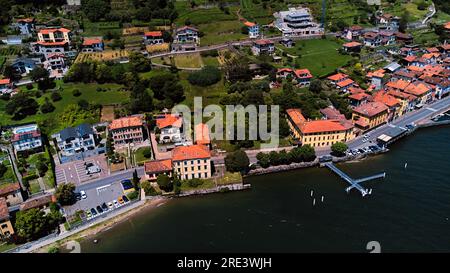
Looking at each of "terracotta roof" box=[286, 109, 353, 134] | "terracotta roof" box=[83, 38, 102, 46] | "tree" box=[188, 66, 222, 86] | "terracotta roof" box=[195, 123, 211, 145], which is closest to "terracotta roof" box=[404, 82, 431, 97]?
"terracotta roof" box=[286, 109, 353, 134]

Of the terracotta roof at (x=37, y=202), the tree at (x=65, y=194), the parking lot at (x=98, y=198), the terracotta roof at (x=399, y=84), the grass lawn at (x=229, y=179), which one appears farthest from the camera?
the terracotta roof at (x=399, y=84)

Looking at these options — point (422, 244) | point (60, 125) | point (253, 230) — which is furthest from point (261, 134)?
point (60, 125)

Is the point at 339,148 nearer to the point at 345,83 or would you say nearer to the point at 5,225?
the point at 345,83

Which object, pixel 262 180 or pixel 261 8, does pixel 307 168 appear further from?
pixel 261 8

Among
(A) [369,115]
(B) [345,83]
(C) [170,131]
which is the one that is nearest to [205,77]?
(C) [170,131]

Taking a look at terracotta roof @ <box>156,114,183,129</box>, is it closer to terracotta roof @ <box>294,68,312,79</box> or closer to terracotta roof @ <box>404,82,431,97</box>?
terracotta roof @ <box>294,68,312,79</box>

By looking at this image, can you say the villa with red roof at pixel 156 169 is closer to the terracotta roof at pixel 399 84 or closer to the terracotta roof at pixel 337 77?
the terracotta roof at pixel 337 77

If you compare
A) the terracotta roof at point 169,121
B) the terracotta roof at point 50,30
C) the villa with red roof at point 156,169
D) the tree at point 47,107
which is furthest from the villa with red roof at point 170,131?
the terracotta roof at point 50,30
